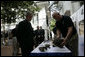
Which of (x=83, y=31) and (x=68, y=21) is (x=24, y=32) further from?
(x=83, y=31)

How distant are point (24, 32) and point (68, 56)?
2.19m

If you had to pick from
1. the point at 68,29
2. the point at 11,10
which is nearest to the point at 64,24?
the point at 68,29

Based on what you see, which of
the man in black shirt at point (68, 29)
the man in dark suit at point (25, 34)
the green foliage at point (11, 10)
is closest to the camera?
the man in black shirt at point (68, 29)

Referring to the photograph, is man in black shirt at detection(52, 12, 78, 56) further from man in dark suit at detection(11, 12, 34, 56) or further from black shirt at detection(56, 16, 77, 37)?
man in dark suit at detection(11, 12, 34, 56)

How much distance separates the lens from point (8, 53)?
6828 millimetres

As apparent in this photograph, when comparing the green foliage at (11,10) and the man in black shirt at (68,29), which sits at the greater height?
the green foliage at (11,10)

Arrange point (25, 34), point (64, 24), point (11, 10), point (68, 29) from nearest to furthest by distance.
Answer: point (68, 29) → point (64, 24) → point (25, 34) → point (11, 10)

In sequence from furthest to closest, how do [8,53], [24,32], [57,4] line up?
[57,4], [8,53], [24,32]

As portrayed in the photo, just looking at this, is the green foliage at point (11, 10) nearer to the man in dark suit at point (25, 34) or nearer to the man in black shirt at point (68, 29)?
the man in dark suit at point (25, 34)

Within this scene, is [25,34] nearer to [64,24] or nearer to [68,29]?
[64,24]

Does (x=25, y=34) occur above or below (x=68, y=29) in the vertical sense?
below

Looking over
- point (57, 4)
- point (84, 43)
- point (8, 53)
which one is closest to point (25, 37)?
point (8, 53)

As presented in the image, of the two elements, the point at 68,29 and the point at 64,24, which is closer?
the point at 68,29

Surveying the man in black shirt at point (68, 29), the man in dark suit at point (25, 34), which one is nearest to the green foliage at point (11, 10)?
the man in dark suit at point (25, 34)
